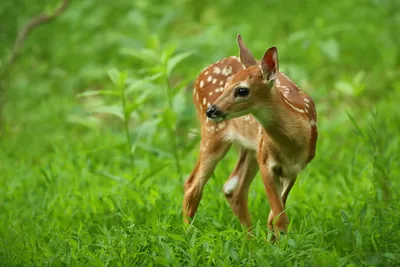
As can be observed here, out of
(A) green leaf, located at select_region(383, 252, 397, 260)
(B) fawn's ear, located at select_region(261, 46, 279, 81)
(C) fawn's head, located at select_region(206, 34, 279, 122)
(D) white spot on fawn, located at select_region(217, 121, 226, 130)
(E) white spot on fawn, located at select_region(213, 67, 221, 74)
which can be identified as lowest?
(A) green leaf, located at select_region(383, 252, 397, 260)

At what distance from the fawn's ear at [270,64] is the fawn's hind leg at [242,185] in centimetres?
93

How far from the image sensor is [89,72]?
9.20m

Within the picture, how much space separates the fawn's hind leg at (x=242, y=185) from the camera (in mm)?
5195

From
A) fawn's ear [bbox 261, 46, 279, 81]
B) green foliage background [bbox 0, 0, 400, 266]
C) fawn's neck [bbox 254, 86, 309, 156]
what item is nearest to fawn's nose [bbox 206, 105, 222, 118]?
fawn's neck [bbox 254, 86, 309, 156]

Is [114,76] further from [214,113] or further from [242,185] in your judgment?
[214,113]

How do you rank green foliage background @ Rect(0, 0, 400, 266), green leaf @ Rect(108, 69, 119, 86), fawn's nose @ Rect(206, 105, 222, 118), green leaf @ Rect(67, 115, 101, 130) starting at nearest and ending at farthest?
fawn's nose @ Rect(206, 105, 222, 118) → green foliage background @ Rect(0, 0, 400, 266) → green leaf @ Rect(108, 69, 119, 86) → green leaf @ Rect(67, 115, 101, 130)

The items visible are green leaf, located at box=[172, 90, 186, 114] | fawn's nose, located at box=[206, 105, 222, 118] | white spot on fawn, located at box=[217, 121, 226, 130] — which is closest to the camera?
fawn's nose, located at box=[206, 105, 222, 118]

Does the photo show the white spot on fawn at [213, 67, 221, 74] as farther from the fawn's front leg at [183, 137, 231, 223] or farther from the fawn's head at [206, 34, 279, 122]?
the fawn's head at [206, 34, 279, 122]

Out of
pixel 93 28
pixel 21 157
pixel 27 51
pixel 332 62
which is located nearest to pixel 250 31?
pixel 332 62

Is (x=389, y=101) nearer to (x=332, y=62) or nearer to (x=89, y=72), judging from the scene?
(x=332, y=62)

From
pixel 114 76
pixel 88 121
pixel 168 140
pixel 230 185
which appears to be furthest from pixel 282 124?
pixel 88 121

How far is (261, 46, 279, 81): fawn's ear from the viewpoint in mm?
4383

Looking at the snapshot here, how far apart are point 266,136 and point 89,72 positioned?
4977mm

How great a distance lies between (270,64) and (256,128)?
2.05 ft
